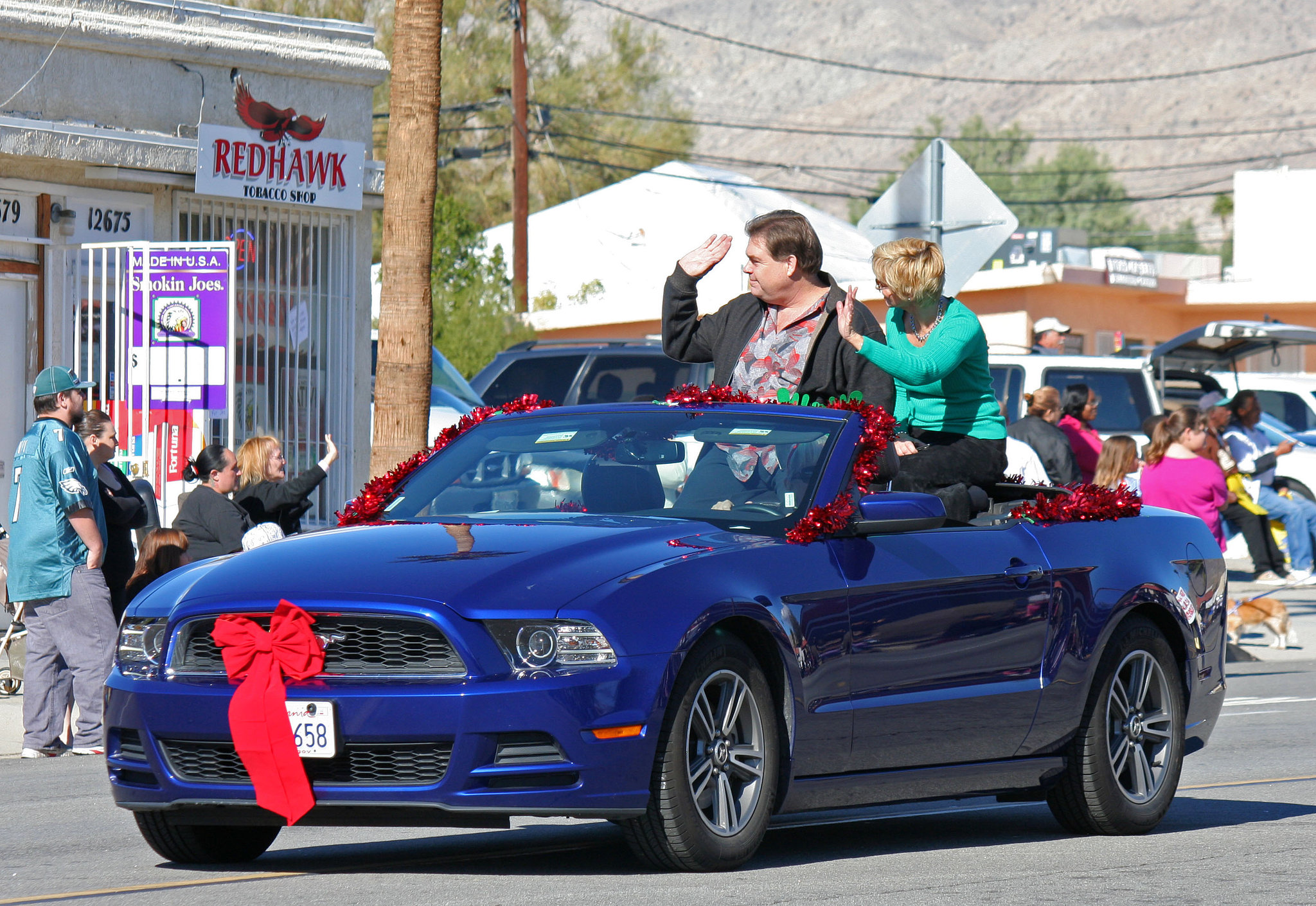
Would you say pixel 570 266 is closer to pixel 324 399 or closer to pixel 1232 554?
pixel 1232 554

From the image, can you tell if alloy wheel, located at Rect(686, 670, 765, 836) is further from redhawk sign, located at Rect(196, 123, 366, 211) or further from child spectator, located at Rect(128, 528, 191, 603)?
redhawk sign, located at Rect(196, 123, 366, 211)

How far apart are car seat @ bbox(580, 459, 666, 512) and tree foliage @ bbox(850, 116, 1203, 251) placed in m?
113

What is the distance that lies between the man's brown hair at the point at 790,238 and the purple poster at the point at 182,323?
7.36m

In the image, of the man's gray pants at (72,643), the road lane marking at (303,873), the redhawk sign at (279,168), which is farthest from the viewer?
the redhawk sign at (279,168)

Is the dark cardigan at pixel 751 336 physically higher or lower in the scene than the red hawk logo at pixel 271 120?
lower

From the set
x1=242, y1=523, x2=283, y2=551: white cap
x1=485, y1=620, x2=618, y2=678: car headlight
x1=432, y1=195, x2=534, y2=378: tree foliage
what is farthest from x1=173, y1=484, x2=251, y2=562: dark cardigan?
x1=432, y1=195, x2=534, y2=378: tree foliage

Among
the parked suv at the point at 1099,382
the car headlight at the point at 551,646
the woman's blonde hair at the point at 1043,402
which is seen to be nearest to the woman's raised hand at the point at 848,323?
the car headlight at the point at 551,646

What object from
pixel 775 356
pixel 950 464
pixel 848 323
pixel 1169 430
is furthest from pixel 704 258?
pixel 1169 430

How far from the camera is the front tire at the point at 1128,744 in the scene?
7820 millimetres

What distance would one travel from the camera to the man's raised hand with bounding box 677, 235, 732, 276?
336 inches

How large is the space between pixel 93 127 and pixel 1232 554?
1550cm

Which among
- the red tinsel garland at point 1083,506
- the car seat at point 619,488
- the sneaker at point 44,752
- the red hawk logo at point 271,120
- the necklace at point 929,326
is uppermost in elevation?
the red hawk logo at point 271,120

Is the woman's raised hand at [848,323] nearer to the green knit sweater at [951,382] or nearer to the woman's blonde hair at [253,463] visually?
the green knit sweater at [951,382]

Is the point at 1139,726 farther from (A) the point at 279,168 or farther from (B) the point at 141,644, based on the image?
(A) the point at 279,168
